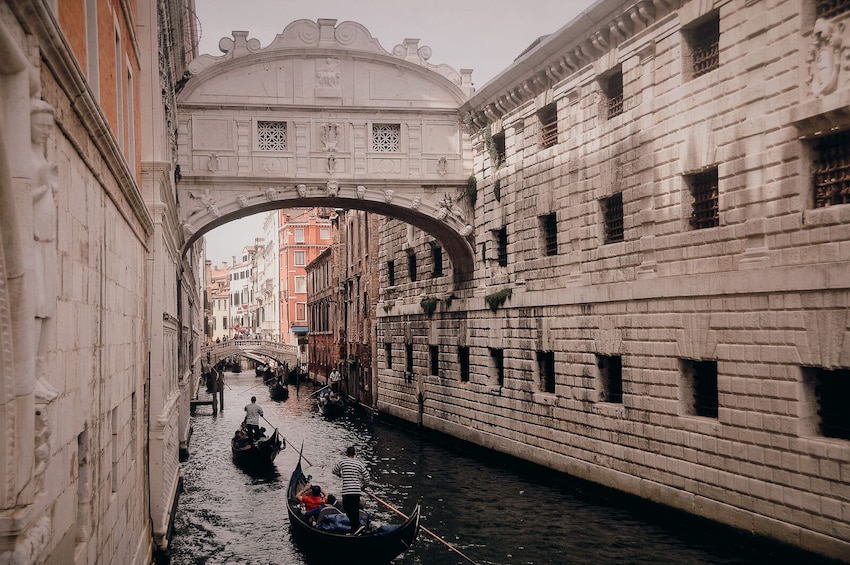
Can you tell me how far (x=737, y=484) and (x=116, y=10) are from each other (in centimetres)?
912

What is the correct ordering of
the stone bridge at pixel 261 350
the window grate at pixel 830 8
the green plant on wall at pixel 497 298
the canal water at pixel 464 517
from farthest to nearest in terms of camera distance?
the stone bridge at pixel 261 350 → the green plant on wall at pixel 497 298 → the canal water at pixel 464 517 → the window grate at pixel 830 8

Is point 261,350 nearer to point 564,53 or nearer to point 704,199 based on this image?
point 564,53

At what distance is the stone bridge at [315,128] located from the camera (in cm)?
1861

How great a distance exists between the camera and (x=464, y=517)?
530 inches

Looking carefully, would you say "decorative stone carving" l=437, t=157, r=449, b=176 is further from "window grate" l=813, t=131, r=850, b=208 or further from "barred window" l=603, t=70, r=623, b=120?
"window grate" l=813, t=131, r=850, b=208

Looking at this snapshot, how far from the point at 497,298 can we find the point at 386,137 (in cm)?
445

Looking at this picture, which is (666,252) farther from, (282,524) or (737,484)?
(282,524)

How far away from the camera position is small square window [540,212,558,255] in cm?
1669

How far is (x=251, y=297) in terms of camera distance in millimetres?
90812

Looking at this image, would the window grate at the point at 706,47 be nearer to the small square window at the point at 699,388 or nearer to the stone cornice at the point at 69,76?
the small square window at the point at 699,388

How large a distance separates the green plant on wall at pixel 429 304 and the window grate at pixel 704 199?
10378 mm

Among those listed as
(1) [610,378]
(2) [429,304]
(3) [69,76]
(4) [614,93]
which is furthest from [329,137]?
(3) [69,76]

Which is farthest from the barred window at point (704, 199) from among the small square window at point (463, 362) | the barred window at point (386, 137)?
the small square window at point (463, 362)

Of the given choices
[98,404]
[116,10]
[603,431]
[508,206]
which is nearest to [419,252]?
[508,206]
